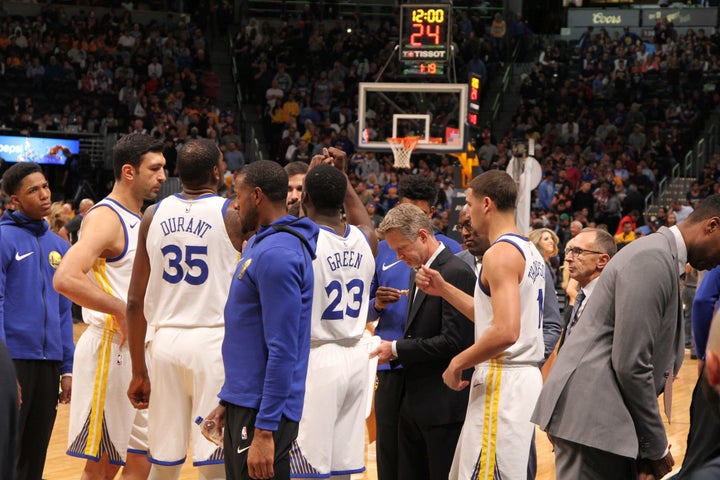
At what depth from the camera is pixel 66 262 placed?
199 inches

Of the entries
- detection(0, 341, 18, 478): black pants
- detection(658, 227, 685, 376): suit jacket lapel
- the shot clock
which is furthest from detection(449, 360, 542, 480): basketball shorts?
the shot clock

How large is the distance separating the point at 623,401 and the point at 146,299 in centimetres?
235

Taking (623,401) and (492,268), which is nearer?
(623,401)

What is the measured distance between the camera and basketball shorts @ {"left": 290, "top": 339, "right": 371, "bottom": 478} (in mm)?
4508

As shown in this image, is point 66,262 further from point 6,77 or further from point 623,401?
point 6,77

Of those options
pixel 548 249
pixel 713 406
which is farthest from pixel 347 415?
pixel 548 249

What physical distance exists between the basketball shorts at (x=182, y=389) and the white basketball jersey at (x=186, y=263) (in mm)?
88

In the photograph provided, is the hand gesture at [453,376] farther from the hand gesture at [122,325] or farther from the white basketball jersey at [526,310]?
the hand gesture at [122,325]

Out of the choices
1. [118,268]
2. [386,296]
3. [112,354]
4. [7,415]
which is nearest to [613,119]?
[386,296]

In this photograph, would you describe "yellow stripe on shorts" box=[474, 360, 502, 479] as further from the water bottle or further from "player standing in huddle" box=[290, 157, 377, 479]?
the water bottle

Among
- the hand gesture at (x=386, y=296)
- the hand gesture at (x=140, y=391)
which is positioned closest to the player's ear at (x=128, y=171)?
the hand gesture at (x=140, y=391)

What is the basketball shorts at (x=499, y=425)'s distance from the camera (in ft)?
14.9

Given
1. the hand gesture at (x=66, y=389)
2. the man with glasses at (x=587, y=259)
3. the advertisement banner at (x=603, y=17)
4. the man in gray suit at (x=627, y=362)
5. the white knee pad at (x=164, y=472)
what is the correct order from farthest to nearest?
the advertisement banner at (x=603, y=17) < the man with glasses at (x=587, y=259) < the hand gesture at (x=66, y=389) < the white knee pad at (x=164, y=472) < the man in gray suit at (x=627, y=362)

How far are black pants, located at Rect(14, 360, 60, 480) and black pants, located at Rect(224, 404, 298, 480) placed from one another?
2.03 m
